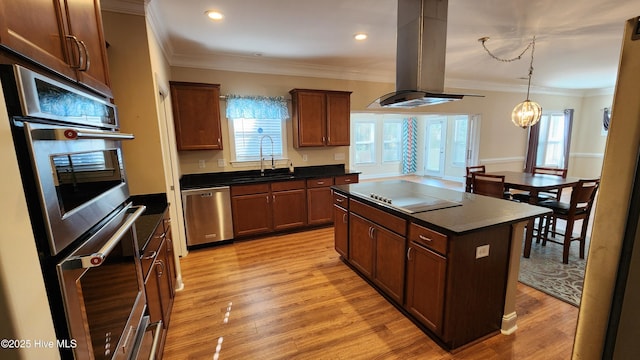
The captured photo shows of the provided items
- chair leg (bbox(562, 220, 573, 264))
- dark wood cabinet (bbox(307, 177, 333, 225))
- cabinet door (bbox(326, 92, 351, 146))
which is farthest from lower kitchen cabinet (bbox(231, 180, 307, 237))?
chair leg (bbox(562, 220, 573, 264))

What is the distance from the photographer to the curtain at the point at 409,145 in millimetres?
9641

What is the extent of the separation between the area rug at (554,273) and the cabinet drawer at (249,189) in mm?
3254

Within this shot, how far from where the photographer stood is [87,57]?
3.59ft

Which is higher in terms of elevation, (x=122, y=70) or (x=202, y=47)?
(x=202, y=47)

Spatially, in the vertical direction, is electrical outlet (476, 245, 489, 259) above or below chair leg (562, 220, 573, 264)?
above

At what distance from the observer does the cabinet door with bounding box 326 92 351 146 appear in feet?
14.5

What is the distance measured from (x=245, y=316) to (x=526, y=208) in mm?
2443

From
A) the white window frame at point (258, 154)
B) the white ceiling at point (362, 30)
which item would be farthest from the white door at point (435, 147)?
the white window frame at point (258, 154)

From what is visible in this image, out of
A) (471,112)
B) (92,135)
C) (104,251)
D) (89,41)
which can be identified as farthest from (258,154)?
(471,112)

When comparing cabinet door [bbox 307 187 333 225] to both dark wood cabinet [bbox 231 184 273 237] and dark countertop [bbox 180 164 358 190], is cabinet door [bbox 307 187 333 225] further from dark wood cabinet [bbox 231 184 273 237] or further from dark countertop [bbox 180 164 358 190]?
dark wood cabinet [bbox 231 184 273 237]

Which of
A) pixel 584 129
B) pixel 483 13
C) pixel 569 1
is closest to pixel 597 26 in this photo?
pixel 569 1

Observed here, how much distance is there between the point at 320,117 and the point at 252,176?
1.47 meters

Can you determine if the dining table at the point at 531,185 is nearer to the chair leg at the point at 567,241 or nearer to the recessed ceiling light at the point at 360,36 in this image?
the chair leg at the point at 567,241

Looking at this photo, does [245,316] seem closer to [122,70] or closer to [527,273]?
[122,70]
